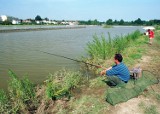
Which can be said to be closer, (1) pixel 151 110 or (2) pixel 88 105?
(1) pixel 151 110

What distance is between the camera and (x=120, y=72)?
702cm

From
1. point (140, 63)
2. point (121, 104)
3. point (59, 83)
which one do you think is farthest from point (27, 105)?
point (140, 63)

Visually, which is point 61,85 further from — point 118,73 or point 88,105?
point 118,73

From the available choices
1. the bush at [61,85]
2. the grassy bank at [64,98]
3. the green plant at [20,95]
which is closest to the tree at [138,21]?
the bush at [61,85]

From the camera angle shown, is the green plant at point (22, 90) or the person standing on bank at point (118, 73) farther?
the person standing on bank at point (118, 73)

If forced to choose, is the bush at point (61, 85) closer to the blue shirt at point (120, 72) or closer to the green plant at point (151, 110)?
the blue shirt at point (120, 72)

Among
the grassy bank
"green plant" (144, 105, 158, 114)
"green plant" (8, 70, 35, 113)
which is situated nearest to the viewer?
"green plant" (144, 105, 158, 114)

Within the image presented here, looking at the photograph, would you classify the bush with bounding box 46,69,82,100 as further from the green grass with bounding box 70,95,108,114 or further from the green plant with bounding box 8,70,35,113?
the green plant with bounding box 8,70,35,113

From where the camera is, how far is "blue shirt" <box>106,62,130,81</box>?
6969 mm

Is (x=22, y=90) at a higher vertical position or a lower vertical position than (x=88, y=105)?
higher

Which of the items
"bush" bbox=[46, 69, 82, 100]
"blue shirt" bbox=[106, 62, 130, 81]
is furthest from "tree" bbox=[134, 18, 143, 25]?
"blue shirt" bbox=[106, 62, 130, 81]

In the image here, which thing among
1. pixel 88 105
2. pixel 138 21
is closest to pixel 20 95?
pixel 88 105

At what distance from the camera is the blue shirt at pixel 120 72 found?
274 inches

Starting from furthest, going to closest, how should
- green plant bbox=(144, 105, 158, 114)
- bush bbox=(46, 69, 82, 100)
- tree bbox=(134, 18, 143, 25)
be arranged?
tree bbox=(134, 18, 143, 25) → bush bbox=(46, 69, 82, 100) → green plant bbox=(144, 105, 158, 114)
